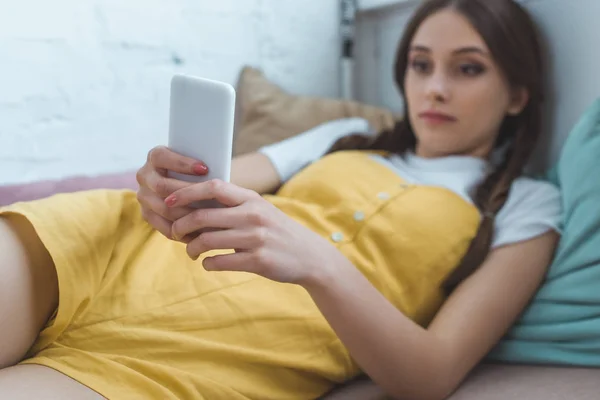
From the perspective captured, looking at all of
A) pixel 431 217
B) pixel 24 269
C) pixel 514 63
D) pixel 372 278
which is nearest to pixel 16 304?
pixel 24 269

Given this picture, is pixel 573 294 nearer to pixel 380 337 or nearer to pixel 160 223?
pixel 380 337

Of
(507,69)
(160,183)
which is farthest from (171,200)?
(507,69)

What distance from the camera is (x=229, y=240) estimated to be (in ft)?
1.77

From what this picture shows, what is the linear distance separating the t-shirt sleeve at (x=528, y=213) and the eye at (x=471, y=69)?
20cm

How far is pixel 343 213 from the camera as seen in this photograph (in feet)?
2.80

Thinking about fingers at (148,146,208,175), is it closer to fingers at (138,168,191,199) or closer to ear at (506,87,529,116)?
fingers at (138,168,191,199)

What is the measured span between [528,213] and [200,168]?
0.51 m

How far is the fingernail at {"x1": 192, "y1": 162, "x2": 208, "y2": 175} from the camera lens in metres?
0.57

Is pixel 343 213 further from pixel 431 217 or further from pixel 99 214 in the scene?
pixel 99 214

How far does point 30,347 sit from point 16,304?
74 millimetres

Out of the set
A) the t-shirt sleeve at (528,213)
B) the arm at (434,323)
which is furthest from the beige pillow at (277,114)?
the arm at (434,323)

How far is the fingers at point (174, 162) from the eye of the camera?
22.5 inches

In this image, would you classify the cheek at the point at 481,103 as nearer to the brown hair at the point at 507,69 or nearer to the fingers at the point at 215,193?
the brown hair at the point at 507,69

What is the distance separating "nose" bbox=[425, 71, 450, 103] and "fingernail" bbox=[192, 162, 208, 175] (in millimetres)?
Answer: 517
